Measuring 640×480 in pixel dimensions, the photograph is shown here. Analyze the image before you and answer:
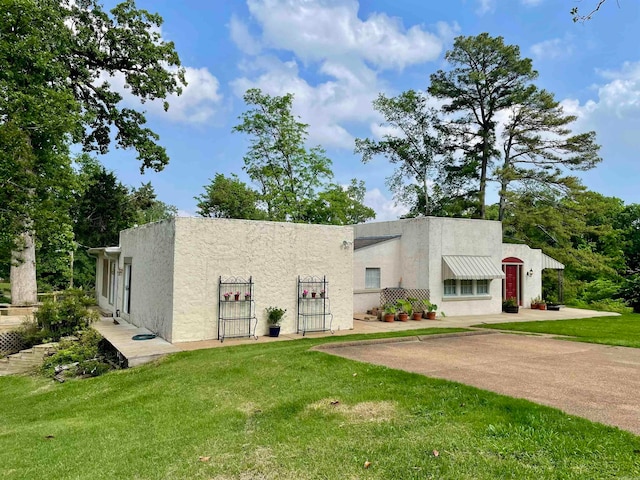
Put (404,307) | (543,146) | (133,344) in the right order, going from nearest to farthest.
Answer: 1. (133,344)
2. (404,307)
3. (543,146)

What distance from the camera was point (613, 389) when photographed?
6480 millimetres

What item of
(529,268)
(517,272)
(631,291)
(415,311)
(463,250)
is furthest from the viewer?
(631,291)

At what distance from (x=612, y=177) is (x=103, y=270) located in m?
33.4

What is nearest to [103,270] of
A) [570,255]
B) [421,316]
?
[421,316]

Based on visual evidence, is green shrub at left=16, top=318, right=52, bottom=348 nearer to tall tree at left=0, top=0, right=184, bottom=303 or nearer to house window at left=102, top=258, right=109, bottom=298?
tall tree at left=0, top=0, right=184, bottom=303

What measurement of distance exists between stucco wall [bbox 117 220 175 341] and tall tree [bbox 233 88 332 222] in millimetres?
16298

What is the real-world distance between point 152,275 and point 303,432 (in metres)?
9.59

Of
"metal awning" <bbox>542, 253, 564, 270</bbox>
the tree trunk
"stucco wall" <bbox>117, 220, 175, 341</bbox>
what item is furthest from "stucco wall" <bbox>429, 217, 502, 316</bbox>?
the tree trunk

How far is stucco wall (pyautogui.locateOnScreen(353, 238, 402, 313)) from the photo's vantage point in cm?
1759

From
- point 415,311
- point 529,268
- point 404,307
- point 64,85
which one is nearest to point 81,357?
point 404,307

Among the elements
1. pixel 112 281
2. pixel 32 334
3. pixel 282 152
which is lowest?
pixel 32 334

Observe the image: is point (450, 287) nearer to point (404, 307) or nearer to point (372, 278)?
point (404, 307)

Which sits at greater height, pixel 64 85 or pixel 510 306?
pixel 64 85

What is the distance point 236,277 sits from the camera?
12.4 m
